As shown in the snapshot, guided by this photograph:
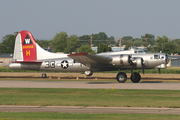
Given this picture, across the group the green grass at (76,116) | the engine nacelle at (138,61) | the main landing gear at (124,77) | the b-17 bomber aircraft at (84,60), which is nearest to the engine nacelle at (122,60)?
the b-17 bomber aircraft at (84,60)

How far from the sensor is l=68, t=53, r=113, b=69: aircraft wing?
31703mm

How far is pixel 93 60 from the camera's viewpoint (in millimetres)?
33125

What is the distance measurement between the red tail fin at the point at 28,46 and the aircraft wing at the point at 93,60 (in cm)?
907

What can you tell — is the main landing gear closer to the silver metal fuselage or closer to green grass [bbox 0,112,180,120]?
the silver metal fuselage

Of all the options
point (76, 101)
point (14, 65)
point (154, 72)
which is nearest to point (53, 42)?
point (154, 72)

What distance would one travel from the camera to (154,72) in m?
55.3

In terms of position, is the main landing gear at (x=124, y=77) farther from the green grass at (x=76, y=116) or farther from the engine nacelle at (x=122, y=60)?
the green grass at (x=76, y=116)

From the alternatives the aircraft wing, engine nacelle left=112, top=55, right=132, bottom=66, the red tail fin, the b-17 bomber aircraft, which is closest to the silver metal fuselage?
the b-17 bomber aircraft

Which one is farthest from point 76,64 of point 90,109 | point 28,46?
point 90,109

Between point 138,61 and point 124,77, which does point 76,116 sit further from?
point 124,77

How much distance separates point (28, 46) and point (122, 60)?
1532 cm

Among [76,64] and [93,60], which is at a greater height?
[93,60]

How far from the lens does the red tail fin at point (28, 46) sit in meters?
39.3

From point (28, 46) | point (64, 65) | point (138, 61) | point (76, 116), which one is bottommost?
point (76, 116)
